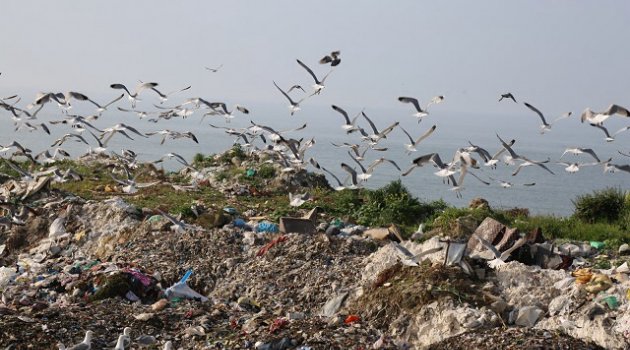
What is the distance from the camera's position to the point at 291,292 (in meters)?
8.87

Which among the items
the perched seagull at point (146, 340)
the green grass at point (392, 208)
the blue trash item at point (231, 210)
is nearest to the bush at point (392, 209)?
the green grass at point (392, 208)

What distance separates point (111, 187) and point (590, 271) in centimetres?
973

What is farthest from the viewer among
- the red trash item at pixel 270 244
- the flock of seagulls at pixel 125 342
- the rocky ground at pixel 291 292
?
the red trash item at pixel 270 244

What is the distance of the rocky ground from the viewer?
7039mm

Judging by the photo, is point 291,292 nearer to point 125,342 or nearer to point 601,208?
point 125,342

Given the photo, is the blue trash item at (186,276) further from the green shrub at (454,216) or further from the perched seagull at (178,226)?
the green shrub at (454,216)

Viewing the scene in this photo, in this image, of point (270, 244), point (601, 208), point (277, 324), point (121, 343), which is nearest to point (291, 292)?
point (270, 244)

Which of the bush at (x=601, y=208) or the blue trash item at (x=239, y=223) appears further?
the bush at (x=601, y=208)

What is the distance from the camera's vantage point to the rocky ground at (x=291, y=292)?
704cm

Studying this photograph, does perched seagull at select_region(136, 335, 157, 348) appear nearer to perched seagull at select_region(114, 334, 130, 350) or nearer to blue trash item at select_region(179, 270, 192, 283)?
perched seagull at select_region(114, 334, 130, 350)

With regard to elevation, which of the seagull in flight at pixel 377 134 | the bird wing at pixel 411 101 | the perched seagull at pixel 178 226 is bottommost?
the perched seagull at pixel 178 226

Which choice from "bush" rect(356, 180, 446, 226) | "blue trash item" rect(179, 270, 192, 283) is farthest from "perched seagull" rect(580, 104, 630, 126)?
"blue trash item" rect(179, 270, 192, 283)

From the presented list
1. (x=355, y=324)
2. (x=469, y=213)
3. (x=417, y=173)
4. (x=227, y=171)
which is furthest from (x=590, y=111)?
(x=417, y=173)

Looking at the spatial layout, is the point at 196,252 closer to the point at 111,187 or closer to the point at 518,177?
the point at 111,187
